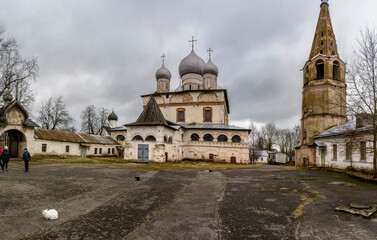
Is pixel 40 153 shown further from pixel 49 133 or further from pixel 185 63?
pixel 185 63

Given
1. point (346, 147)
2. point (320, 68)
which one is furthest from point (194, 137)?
point (346, 147)

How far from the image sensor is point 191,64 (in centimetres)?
3966

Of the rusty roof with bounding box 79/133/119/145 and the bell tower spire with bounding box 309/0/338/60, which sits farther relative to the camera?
the rusty roof with bounding box 79/133/119/145

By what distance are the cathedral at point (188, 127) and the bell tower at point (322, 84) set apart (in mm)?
9275

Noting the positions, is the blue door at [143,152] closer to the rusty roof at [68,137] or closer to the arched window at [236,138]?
the rusty roof at [68,137]

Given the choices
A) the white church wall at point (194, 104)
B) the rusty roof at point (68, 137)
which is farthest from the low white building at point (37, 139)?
the white church wall at point (194, 104)

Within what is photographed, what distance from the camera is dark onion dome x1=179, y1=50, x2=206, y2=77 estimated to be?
130ft

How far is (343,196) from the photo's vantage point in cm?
860

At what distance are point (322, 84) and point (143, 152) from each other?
21467 millimetres

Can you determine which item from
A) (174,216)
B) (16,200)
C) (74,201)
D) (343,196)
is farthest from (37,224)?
(343,196)

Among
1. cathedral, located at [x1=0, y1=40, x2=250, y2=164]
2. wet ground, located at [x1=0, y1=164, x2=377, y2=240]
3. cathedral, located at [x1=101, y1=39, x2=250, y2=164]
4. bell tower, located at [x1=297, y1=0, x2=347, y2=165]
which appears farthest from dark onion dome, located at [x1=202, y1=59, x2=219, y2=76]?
wet ground, located at [x1=0, y1=164, x2=377, y2=240]

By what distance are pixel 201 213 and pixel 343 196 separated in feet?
21.0

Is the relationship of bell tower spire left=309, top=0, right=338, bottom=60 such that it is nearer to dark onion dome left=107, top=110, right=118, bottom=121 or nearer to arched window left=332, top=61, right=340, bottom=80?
arched window left=332, top=61, right=340, bottom=80

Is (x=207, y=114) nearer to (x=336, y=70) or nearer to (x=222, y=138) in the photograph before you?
(x=222, y=138)
